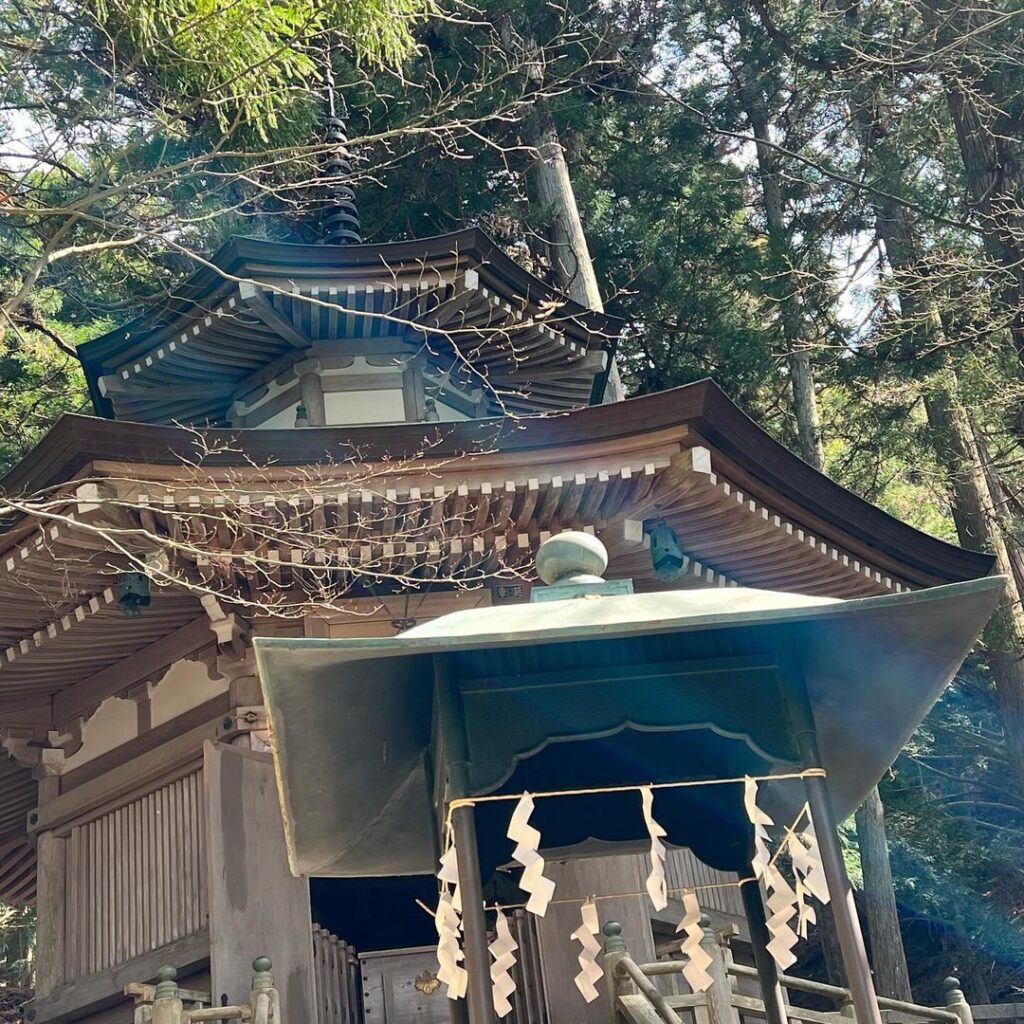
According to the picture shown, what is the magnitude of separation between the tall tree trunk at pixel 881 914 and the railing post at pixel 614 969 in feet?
20.4

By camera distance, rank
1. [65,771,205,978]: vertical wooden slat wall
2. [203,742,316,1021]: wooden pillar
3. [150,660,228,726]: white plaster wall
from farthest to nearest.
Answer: [150,660,228,726]: white plaster wall
[65,771,205,978]: vertical wooden slat wall
[203,742,316,1021]: wooden pillar

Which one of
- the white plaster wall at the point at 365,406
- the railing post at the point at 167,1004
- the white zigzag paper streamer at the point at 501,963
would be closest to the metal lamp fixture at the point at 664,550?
the white plaster wall at the point at 365,406

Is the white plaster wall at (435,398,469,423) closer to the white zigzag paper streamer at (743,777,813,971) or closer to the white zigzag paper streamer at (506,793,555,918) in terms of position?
the white zigzag paper streamer at (743,777,813,971)

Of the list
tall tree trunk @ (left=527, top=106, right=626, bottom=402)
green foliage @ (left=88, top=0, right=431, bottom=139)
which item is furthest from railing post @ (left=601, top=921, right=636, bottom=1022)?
tall tree trunk @ (left=527, top=106, right=626, bottom=402)

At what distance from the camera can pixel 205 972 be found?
6.86m

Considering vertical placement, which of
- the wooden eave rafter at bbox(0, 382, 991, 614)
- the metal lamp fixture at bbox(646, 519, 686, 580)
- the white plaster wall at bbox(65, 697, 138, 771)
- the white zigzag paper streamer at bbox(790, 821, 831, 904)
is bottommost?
the white zigzag paper streamer at bbox(790, 821, 831, 904)

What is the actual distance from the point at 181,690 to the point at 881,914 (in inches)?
288

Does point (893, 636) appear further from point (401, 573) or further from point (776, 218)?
point (776, 218)

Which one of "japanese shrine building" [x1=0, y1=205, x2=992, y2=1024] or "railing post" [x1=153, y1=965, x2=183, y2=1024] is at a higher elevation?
Result: "japanese shrine building" [x1=0, y1=205, x2=992, y2=1024]

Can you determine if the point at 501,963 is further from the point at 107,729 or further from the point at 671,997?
the point at 107,729

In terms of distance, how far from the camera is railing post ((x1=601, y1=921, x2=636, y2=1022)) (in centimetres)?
555

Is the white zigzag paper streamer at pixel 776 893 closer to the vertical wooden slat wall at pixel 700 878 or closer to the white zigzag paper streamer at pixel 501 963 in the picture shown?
the white zigzag paper streamer at pixel 501 963

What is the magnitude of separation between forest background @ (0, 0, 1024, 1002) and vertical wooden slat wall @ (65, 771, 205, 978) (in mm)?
4995

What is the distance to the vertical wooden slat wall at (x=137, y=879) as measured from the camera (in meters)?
7.06
